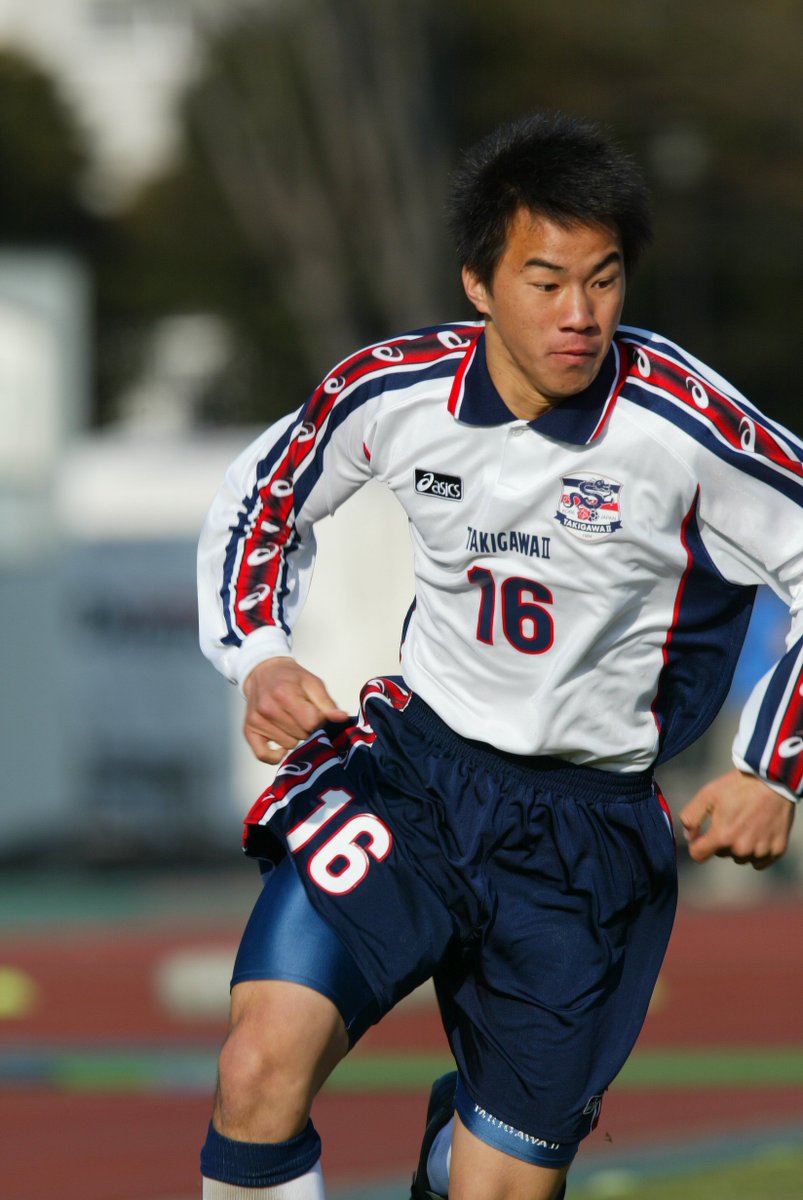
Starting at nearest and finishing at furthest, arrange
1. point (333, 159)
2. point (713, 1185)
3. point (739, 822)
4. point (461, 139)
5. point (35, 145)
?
point (739, 822) → point (713, 1185) → point (333, 159) → point (461, 139) → point (35, 145)

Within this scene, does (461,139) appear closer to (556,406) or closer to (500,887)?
(556,406)

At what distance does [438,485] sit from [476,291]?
0.37 metres

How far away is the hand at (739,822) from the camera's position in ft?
10.6

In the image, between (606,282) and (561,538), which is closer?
(606,282)

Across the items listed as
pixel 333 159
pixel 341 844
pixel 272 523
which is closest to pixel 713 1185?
pixel 341 844

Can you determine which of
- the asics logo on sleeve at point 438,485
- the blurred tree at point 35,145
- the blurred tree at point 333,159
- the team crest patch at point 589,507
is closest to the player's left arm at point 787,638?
the team crest patch at point 589,507

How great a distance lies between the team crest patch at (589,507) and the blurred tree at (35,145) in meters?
33.4

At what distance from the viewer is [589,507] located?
11.8 feet

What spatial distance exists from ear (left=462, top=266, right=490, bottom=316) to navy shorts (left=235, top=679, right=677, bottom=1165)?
0.79 m

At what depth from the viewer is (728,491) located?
3.57 meters

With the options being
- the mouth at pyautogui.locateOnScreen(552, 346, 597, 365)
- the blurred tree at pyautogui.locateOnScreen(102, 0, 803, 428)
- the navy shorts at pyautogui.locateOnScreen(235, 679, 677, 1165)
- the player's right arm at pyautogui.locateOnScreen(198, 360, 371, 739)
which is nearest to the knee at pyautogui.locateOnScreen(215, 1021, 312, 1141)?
the navy shorts at pyautogui.locateOnScreen(235, 679, 677, 1165)

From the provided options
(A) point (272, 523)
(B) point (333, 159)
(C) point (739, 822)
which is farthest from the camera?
(B) point (333, 159)

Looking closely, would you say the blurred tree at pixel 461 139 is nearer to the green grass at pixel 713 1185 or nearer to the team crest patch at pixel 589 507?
the green grass at pixel 713 1185

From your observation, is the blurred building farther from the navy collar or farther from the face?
the face
